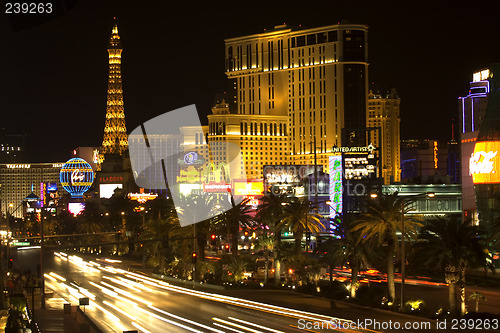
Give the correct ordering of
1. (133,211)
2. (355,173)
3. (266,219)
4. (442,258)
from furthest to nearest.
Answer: (133,211) < (355,173) < (266,219) < (442,258)

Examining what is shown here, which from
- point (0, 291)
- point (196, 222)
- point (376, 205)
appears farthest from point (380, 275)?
point (0, 291)

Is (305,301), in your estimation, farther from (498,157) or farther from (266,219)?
(498,157)

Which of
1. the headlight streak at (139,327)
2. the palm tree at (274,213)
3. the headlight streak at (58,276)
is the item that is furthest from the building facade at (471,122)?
the headlight streak at (139,327)

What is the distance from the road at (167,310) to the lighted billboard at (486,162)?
39383 mm

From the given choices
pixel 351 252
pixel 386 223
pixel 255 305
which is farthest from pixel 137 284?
pixel 386 223

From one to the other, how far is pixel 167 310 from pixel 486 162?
49.9m

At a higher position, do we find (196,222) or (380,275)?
(196,222)

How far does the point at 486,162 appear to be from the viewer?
9069 centimetres

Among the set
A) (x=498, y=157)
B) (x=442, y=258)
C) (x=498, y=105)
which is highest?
(x=498, y=105)

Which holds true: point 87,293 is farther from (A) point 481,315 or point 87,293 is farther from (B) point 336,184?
(B) point 336,184

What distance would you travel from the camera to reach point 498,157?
89125mm

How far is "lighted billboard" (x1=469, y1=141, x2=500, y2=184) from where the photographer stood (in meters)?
89.4

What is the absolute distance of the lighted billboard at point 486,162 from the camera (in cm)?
8944

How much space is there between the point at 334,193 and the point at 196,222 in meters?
48.8
